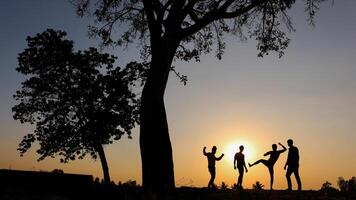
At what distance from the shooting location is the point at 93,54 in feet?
140

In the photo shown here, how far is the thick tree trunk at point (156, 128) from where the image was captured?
62.6 ft

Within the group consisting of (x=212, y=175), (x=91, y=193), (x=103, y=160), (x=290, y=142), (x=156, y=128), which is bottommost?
(x=91, y=193)

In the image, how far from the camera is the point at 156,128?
763 inches

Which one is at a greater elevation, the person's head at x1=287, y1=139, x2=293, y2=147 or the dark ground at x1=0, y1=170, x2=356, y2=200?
the person's head at x1=287, y1=139, x2=293, y2=147

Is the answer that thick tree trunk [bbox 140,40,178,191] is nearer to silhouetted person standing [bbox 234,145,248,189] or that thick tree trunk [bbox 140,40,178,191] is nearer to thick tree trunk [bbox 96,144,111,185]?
silhouetted person standing [bbox 234,145,248,189]

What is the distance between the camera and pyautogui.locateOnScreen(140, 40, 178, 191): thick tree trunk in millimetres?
19078

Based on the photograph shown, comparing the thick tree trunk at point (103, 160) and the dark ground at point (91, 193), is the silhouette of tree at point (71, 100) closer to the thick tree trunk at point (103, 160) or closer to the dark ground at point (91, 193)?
the thick tree trunk at point (103, 160)

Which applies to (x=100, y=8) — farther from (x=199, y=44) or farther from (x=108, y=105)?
(x=108, y=105)

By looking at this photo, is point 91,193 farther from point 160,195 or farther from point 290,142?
point 290,142

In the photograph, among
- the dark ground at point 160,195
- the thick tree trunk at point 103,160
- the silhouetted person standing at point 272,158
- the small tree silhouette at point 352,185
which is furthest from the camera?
the thick tree trunk at point 103,160

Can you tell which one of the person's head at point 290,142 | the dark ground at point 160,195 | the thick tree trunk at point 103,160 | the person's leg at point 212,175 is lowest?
the dark ground at point 160,195

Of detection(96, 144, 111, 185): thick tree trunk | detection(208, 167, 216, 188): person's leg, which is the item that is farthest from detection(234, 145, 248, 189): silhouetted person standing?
detection(96, 144, 111, 185): thick tree trunk

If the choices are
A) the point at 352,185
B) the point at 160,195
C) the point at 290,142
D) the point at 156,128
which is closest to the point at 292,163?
the point at 290,142

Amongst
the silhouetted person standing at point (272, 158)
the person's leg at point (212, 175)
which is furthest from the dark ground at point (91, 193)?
the person's leg at point (212, 175)
